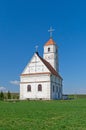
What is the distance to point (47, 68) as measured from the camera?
61156 millimetres

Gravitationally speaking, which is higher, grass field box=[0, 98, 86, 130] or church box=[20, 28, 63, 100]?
church box=[20, 28, 63, 100]

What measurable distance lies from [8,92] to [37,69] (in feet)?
29.3

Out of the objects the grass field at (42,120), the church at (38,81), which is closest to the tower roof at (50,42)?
the church at (38,81)

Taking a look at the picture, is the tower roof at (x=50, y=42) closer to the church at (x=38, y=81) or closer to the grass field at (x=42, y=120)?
the church at (x=38, y=81)

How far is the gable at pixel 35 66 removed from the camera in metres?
61.6

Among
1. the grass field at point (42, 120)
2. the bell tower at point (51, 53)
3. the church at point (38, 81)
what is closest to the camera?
the grass field at point (42, 120)

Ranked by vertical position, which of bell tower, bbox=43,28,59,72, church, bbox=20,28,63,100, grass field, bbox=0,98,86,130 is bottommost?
grass field, bbox=0,98,86,130

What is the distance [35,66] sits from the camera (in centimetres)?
6256

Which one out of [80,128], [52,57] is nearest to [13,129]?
[80,128]

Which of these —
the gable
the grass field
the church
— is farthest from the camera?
the gable

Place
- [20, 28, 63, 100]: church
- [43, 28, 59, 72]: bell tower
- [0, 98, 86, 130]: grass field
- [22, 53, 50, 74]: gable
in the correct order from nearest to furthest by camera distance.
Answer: [0, 98, 86, 130]: grass field → [20, 28, 63, 100]: church → [22, 53, 50, 74]: gable → [43, 28, 59, 72]: bell tower

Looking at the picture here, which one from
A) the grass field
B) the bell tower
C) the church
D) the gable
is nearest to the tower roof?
the bell tower

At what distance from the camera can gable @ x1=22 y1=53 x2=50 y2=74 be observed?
202 feet

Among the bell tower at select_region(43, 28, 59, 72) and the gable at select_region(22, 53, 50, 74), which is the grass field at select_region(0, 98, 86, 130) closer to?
the gable at select_region(22, 53, 50, 74)
